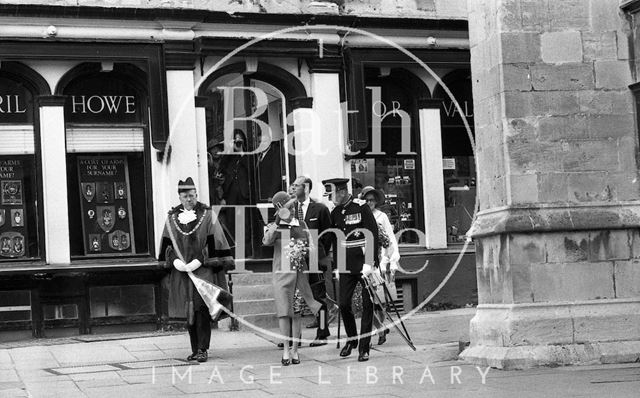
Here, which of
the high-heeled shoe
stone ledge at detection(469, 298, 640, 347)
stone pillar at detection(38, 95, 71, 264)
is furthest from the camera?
stone pillar at detection(38, 95, 71, 264)

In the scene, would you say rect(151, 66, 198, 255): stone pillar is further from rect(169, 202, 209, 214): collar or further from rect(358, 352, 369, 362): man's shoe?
rect(358, 352, 369, 362): man's shoe

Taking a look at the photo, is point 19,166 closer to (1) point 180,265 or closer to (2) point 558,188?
(1) point 180,265

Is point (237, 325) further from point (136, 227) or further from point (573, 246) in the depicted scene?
point (573, 246)

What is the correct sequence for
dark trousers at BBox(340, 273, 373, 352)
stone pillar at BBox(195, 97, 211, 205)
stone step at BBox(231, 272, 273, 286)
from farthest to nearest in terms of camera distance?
stone pillar at BBox(195, 97, 211, 205)
stone step at BBox(231, 272, 273, 286)
dark trousers at BBox(340, 273, 373, 352)

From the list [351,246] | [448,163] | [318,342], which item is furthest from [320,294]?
[448,163]

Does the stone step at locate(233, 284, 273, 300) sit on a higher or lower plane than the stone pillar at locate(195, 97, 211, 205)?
lower

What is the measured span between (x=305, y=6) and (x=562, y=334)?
947cm

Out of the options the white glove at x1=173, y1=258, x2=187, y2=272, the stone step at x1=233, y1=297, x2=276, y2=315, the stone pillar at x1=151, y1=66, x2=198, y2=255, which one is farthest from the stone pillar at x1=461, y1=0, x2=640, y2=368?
the stone pillar at x1=151, y1=66, x2=198, y2=255

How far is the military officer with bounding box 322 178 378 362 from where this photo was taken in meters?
13.6

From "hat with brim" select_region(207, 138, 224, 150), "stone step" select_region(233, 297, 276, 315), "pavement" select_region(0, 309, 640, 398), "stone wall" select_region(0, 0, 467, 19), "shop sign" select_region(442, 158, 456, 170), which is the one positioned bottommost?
"pavement" select_region(0, 309, 640, 398)

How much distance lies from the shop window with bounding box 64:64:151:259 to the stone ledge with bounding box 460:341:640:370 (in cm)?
831

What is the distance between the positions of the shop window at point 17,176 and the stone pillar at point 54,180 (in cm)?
20

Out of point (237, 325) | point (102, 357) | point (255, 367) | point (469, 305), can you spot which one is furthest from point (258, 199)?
point (255, 367)

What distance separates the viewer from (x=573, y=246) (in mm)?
12469
